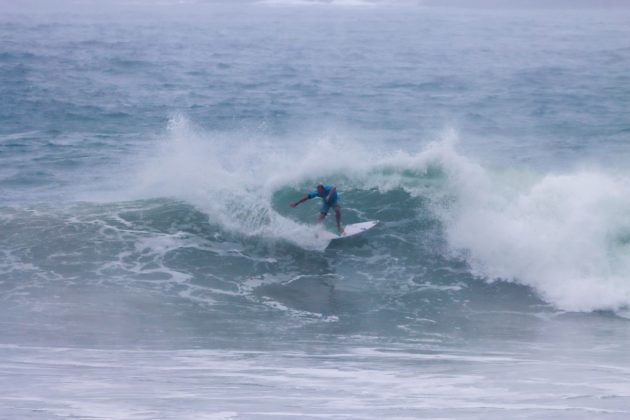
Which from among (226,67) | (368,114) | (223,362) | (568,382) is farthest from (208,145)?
(226,67)

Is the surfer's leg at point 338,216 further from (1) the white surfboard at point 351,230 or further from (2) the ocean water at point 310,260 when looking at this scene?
(2) the ocean water at point 310,260

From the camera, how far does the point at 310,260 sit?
13.9 meters

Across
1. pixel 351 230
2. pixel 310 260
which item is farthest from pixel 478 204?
pixel 310 260

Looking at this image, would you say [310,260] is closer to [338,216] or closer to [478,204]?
[338,216]

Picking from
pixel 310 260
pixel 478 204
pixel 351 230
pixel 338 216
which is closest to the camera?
pixel 310 260

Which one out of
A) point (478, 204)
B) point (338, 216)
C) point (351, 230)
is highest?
point (478, 204)

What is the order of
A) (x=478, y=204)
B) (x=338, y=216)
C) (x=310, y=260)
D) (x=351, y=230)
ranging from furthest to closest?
(x=478, y=204)
(x=351, y=230)
(x=338, y=216)
(x=310, y=260)

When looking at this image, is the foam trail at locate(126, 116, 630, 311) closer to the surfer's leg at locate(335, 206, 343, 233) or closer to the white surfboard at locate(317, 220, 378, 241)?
the white surfboard at locate(317, 220, 378, 241)

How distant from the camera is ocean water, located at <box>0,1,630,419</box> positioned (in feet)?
27.5

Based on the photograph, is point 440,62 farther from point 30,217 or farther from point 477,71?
point 30,217

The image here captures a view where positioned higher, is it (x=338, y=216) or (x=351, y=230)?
(x=338, y=216)

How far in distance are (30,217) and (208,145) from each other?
690 cm

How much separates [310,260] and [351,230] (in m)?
1.27

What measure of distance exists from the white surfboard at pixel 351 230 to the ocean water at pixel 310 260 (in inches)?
8.0
